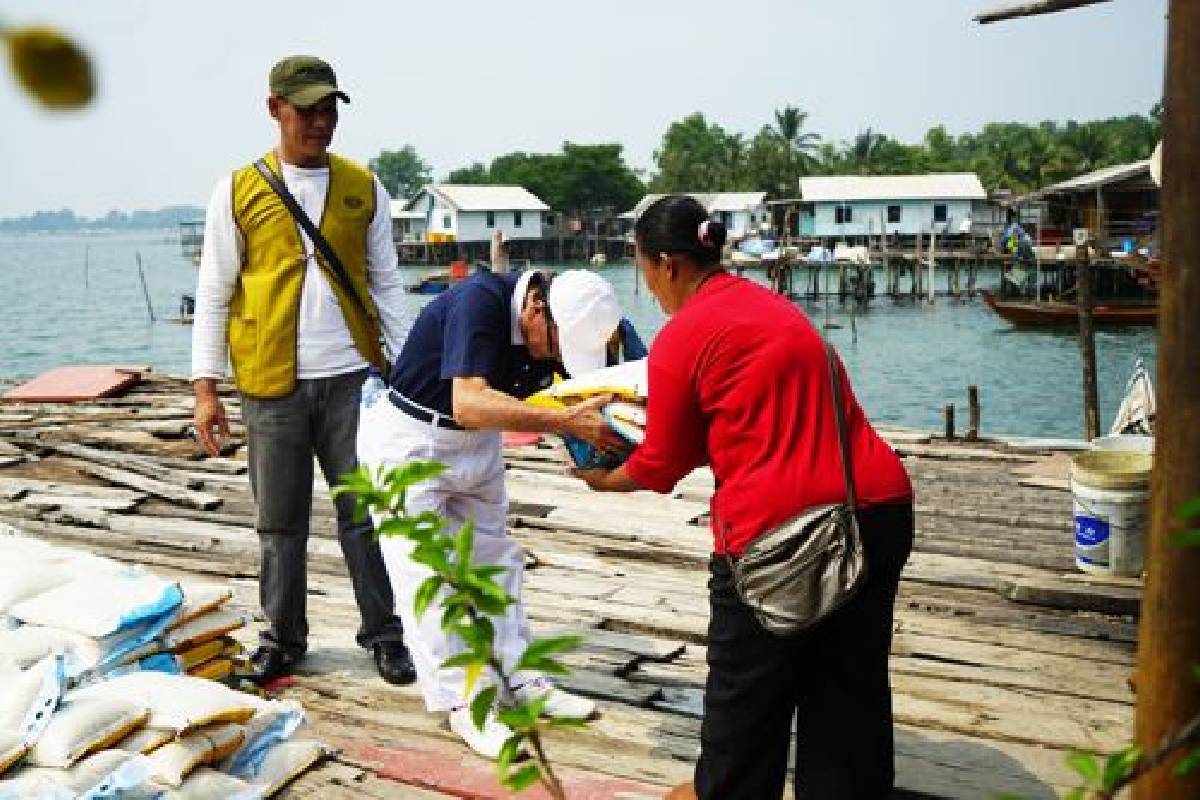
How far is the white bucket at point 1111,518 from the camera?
543 cm

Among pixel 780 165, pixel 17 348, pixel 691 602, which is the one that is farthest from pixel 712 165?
pixel 691 602

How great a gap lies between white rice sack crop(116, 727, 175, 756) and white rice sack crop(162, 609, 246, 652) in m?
0.61

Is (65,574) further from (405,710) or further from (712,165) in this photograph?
(712,165)

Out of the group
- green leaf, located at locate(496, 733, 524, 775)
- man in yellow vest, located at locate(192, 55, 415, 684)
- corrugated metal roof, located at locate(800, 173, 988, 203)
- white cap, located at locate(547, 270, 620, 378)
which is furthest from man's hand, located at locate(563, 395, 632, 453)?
corrugated metal roof, located at locate(800, 173, 988, 203)

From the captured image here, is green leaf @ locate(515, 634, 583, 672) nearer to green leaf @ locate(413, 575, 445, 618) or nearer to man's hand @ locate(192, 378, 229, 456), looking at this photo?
green leaf @ locate(413, 575, 445, 618)

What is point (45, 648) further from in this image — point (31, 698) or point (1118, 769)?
point (1118, 769)

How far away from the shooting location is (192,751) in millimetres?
3395

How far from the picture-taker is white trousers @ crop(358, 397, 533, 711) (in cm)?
390

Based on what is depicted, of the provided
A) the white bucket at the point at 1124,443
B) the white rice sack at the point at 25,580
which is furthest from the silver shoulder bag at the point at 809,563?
the white bucket at the point at 1124,443

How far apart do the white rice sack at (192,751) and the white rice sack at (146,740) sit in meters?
0.02

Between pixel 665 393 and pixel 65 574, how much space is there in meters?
2.52

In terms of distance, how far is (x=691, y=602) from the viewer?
5.52 meters

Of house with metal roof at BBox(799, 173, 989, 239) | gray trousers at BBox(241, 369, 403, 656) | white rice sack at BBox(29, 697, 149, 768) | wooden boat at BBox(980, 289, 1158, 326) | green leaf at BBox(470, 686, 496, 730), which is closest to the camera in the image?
green leaf at BBox(470, 686, 496, 730)

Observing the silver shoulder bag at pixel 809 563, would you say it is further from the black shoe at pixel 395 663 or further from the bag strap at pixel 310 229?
the bag strap at pixel 310 229
